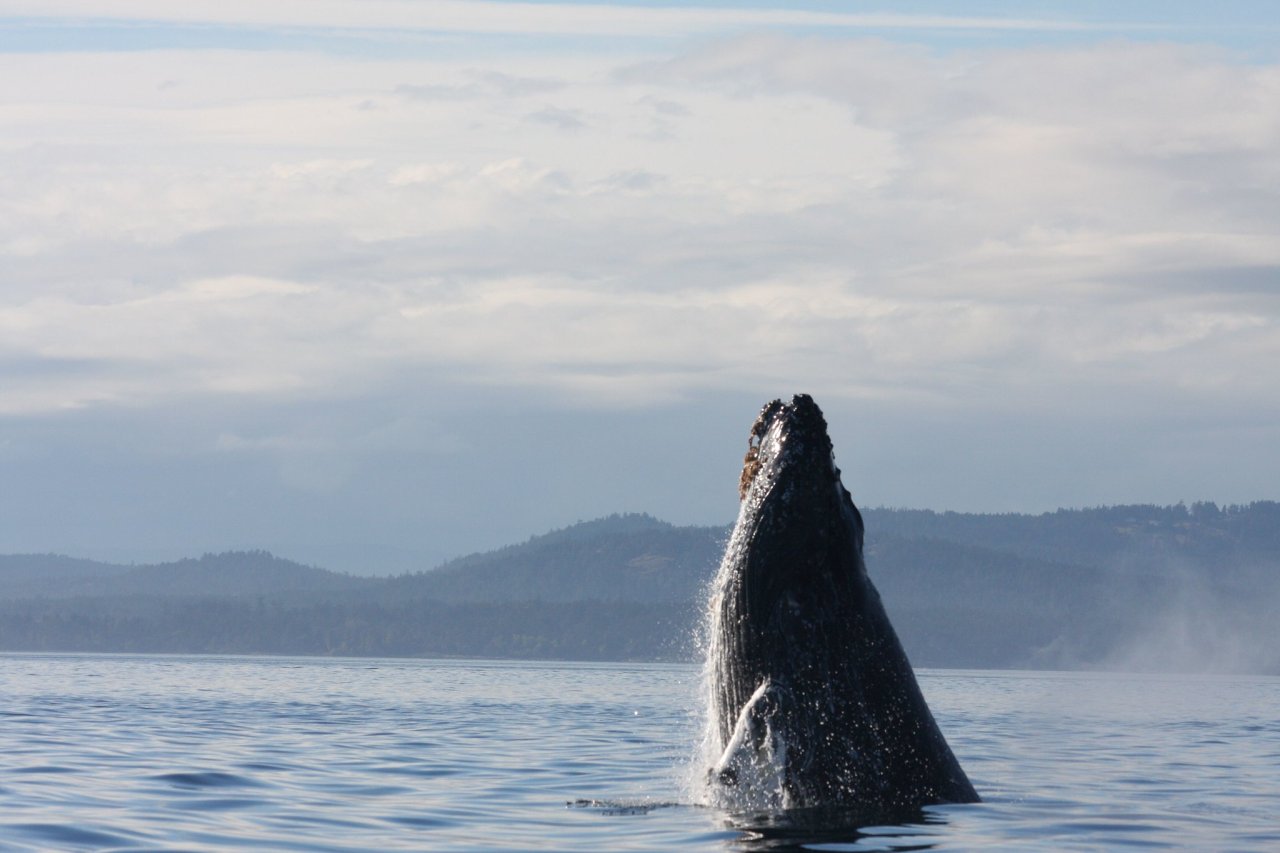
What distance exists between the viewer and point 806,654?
467 inches

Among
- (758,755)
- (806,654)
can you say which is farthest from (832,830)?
(806,654)

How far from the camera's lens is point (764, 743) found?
11570mm

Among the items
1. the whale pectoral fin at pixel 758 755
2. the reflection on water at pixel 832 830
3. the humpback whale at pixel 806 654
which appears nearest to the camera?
the reflection on water at pixel 832 830

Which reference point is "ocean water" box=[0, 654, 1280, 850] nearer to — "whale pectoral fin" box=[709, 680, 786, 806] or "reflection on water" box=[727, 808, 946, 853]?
"reflection on water" box=[727, 808, 946, 853]

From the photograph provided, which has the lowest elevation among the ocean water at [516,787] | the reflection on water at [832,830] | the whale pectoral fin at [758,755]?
the ocean water at [516,787]

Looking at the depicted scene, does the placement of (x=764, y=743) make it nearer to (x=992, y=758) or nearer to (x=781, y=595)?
(x=781, y=595)

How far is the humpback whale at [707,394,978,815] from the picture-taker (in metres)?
11.7

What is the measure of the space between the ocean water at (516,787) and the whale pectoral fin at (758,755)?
0.33 m

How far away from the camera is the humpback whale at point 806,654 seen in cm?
1167

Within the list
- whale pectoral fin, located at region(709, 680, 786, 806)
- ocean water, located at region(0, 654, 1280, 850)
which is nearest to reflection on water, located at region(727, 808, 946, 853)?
ocean water, located at region(0, 654, 1280, 850)

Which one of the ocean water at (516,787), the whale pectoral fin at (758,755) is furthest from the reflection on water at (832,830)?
the whale pectoral fin at (758,755)

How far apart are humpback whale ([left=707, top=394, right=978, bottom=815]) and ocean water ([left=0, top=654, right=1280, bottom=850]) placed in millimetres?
348

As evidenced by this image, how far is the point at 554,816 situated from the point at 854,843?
156 inches

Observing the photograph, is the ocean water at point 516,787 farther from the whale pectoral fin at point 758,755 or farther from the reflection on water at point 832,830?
the whale pectoral fin at point 758,755
